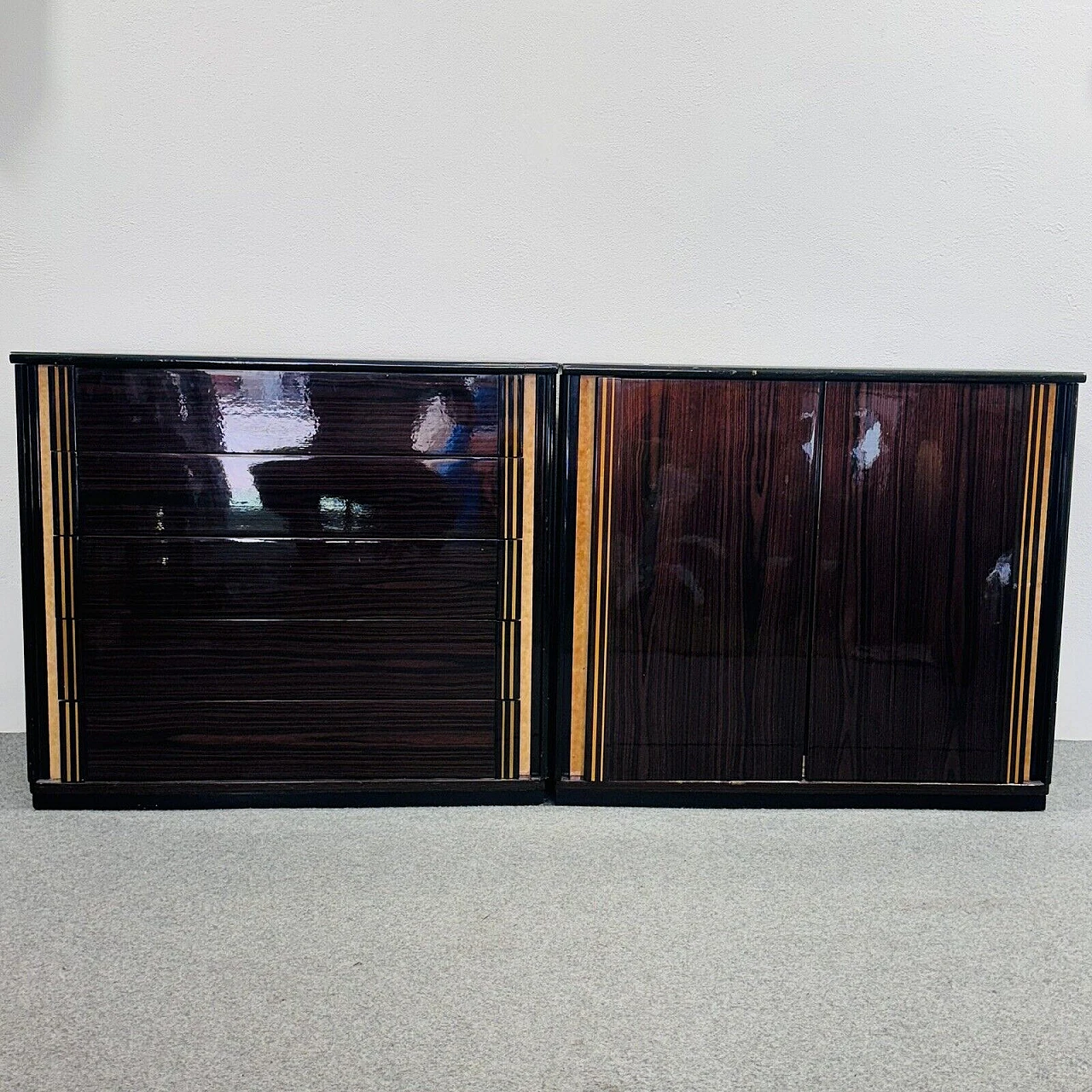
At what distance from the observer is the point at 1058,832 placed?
2.58 m

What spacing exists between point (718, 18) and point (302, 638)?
6.86ft

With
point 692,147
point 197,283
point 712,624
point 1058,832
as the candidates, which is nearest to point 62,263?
point 197,283

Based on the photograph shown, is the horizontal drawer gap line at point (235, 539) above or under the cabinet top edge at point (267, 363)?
under

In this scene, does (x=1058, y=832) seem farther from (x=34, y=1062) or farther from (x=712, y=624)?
(x=34, y=1062)

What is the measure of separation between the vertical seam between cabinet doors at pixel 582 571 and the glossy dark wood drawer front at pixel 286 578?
0.21 m

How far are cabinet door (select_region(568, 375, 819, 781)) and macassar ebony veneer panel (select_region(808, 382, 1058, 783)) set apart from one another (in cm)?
9

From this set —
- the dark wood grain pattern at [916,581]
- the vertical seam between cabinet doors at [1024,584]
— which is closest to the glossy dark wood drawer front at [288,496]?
the dark wood grain pattern at [916,581]

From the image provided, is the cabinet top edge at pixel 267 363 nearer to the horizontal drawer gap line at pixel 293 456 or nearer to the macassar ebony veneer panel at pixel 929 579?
the horizontal drawer gap line at pixel 293 456

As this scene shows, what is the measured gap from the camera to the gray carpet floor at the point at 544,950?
1.62 metres

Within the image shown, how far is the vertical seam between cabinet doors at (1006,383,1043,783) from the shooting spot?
8.48 ft

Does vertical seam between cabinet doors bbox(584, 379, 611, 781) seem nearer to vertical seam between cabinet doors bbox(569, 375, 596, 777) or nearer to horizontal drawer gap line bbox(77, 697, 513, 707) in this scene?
vertical seam between cabinet doors bbox(569, 375, 596, 777)

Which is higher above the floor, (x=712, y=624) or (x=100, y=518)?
(x=100, y=518)

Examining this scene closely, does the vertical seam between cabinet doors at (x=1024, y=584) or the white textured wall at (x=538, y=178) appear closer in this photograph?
the vertical seam between cabinet doors at (x=1024, y=584)

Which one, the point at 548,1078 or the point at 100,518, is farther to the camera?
the point at 100,518
